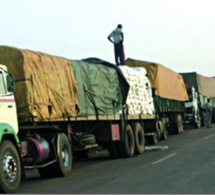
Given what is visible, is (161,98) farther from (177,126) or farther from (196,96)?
(196,96)

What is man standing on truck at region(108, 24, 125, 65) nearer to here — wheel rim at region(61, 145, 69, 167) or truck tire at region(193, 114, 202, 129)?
wheel rim at region(61, 145, 69, 167)

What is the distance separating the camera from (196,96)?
35562mm

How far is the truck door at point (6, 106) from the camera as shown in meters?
9.98

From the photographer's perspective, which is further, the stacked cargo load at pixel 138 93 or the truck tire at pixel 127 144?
the stacked cargo load at pixel 138 93

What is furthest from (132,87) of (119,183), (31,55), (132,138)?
(119,183)

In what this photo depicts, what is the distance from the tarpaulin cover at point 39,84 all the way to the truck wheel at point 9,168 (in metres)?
1.11

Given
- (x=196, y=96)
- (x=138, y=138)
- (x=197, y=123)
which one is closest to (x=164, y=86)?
(x=138, y=138)

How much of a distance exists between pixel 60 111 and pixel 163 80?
45.3 feet

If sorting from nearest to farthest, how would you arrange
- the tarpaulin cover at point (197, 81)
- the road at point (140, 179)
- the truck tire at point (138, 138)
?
the road at point (140, 179)
the truck tire at point (138, 138)
the tarpaulin cover at point (197, 81)

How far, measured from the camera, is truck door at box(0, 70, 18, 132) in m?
9.98

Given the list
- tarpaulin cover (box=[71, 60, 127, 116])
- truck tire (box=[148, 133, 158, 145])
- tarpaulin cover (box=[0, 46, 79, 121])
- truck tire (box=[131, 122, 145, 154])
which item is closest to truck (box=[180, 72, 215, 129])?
truck tire (box=[148, 133, 158, 145])

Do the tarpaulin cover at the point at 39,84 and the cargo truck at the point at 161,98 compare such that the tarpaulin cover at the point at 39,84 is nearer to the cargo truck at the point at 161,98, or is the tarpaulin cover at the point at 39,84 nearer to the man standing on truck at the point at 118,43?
the cargo truck at the point at 161,98

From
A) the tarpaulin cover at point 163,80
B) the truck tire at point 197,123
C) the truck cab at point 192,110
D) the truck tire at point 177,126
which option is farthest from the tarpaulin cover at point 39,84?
the truck tire at point 197,123

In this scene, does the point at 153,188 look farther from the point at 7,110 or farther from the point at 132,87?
the point at 132,87
